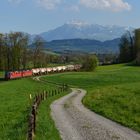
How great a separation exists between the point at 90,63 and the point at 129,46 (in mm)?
41741

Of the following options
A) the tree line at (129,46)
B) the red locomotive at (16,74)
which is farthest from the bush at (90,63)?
the tree line at (129,46)

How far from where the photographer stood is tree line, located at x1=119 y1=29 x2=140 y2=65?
17138 cm

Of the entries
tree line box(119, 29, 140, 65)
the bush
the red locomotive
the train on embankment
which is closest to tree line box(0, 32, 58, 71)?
the train on embankment

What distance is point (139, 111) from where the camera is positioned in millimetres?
28891

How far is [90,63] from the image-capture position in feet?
456

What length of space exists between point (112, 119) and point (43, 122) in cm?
560

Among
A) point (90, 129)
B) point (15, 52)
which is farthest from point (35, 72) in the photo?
point (90, 129)

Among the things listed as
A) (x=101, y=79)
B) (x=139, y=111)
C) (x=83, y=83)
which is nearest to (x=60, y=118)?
(x=139, y=111)

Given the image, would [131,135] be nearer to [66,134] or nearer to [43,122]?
[66,134]

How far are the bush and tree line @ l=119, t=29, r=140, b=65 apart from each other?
32.6 m

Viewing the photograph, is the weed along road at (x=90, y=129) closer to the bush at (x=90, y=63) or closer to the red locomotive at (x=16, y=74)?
the red locomotive at (x=16, y=74)

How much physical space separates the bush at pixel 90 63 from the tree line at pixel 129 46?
1284 inches

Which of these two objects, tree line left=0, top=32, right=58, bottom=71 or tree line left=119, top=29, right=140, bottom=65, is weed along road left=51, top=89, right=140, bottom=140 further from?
tree line left=119, top=29, right=140, bottom=65

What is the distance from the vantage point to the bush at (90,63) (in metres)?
134
